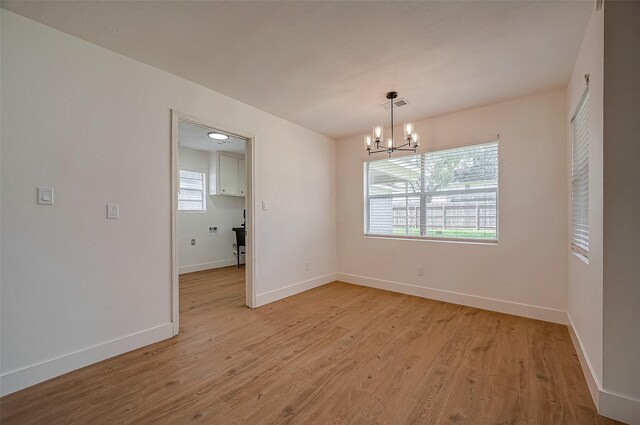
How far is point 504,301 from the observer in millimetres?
3199

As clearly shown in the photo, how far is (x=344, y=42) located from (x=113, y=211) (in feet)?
7.76

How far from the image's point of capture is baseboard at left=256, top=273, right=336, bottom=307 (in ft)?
11.6

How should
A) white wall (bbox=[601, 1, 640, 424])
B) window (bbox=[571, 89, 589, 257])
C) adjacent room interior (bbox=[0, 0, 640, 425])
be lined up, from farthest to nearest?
window (bbox=[571, 89, 589, 257]) < adjacent room interior (bbox=[0, 0, 640, 425]) < white wall (bbox=[601, 1, 640, 424])

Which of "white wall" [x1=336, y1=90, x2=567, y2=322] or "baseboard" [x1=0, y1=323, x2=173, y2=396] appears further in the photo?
"white wall" [x1=336, y1=90, x2=567, y2=322]

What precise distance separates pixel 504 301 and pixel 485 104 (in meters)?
2.42

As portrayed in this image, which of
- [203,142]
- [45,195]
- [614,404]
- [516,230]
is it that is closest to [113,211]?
[45,195]

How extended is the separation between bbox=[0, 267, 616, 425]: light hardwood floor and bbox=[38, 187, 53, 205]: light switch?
1283 millimetres

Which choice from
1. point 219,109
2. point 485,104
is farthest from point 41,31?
point 485,104

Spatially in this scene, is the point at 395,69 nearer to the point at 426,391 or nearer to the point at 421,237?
the point at 421,237

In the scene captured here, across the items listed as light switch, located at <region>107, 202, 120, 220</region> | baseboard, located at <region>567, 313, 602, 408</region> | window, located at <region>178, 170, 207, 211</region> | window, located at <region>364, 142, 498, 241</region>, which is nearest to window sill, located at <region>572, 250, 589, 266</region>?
baseboard, located at <region>567, 313, 602, 408</region>

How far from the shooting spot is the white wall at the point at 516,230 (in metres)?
2.91

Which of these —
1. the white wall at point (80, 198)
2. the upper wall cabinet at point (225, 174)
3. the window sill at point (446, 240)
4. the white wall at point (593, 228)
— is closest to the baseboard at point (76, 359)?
the white wall at point (80, 198)

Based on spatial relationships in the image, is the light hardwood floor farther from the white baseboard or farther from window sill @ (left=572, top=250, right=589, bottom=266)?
window sill @ (left=572, top=250, right=589, bottom=266)

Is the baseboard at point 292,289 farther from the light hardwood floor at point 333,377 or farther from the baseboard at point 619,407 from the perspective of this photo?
the baseboard at point 619,407
